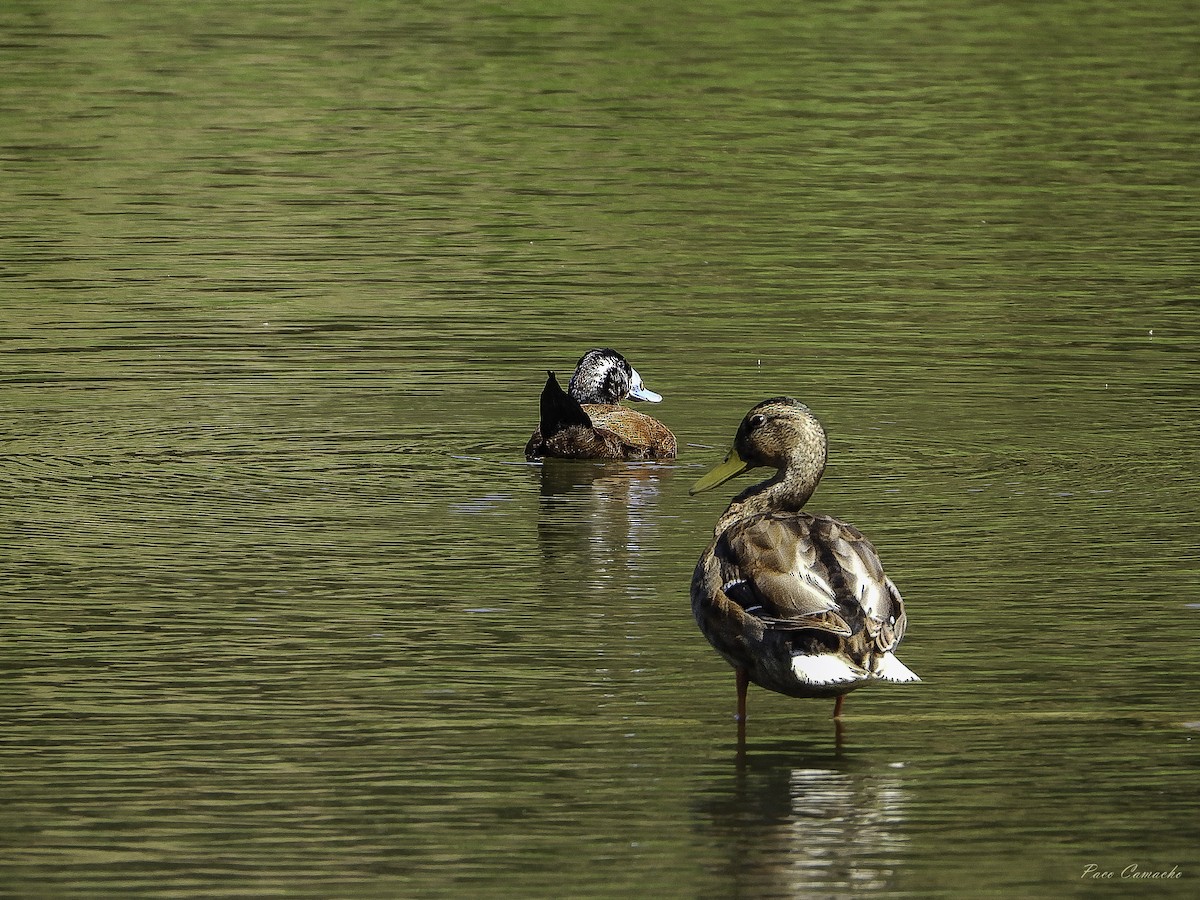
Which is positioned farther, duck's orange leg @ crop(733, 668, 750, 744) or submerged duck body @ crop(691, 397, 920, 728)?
duck's orange leg @ crop(733, 668, 750, 744)

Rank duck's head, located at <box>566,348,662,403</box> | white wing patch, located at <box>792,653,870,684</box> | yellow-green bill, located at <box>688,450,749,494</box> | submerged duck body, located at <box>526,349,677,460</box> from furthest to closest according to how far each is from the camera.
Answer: duck's head, located at <box>566,348,662,403</box>, submerged duck body, located at <box>526,349,677,460</box>, yellow-green bill, located at <box>688,450,749,494</box>, white wing patch, located at <box>792,653,870,684</box>

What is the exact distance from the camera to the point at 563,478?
13352 millimetres

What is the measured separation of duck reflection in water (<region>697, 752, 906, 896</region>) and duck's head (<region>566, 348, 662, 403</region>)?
6.86 meters

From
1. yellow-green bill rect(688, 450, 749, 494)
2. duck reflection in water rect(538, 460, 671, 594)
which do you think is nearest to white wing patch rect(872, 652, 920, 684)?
yellow-green bill rect(688, 450, 749, 494)

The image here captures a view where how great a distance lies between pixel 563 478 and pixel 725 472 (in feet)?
10.7

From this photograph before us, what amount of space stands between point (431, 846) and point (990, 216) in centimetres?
1541

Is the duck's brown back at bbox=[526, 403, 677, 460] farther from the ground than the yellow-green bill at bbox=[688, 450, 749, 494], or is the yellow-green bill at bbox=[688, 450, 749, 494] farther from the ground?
the yellow-green bill at bbox=[688, 450, 749, 494]

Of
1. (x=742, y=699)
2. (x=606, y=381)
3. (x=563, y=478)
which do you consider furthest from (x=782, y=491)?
(x=606, y=381)

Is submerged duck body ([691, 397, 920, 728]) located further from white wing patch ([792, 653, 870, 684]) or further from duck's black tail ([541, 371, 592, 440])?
duck's black tail ([541, 371, 592, 440])

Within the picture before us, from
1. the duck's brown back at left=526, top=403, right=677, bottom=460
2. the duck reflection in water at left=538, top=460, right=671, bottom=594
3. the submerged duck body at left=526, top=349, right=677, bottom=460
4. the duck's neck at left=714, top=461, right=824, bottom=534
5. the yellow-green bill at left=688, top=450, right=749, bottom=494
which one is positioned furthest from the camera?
the duck's brown back at left=526, top=403, right=677, bottom=460

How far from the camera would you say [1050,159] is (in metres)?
25.2

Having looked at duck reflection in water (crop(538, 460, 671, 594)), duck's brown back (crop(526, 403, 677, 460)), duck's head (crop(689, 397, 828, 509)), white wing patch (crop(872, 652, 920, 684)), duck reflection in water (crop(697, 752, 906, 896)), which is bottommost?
duck reflection in water (crop(697, 752, 906, 896))

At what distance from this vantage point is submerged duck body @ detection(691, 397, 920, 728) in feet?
25.8

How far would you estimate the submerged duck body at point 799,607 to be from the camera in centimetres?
786
